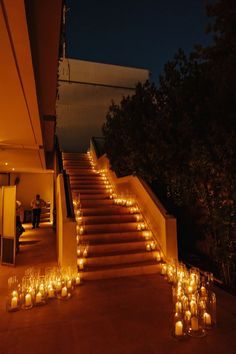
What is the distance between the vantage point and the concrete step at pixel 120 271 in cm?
548

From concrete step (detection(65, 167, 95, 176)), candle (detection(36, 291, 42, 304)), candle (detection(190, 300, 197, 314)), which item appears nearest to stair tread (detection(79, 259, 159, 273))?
candle (detection(36, 291, 42, 304))

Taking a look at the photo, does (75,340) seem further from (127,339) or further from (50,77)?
(50,77)

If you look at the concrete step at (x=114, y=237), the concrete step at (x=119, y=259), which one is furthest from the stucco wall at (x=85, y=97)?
the concrete step at (x=119, y=259)

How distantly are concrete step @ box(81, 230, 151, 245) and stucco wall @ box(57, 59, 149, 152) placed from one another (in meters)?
9.74

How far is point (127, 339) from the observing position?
3320 millimetres

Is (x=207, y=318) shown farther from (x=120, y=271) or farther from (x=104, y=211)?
(x=104, y=211)

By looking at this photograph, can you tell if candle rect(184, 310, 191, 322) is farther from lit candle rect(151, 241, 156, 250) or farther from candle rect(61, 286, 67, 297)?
lit candle rect(151, 241, 156, 250)

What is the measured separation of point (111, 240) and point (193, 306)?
121 inches

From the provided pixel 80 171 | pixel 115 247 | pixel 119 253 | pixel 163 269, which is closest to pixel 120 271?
pixel 119 253

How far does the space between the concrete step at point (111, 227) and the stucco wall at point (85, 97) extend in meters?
9.40

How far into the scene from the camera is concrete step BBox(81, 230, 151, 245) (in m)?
6.45

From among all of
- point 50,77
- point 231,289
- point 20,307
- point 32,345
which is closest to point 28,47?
point 50,77

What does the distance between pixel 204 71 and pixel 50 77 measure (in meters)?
3.53

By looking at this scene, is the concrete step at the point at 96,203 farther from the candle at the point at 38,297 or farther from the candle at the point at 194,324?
the candle at the point at 194,324
